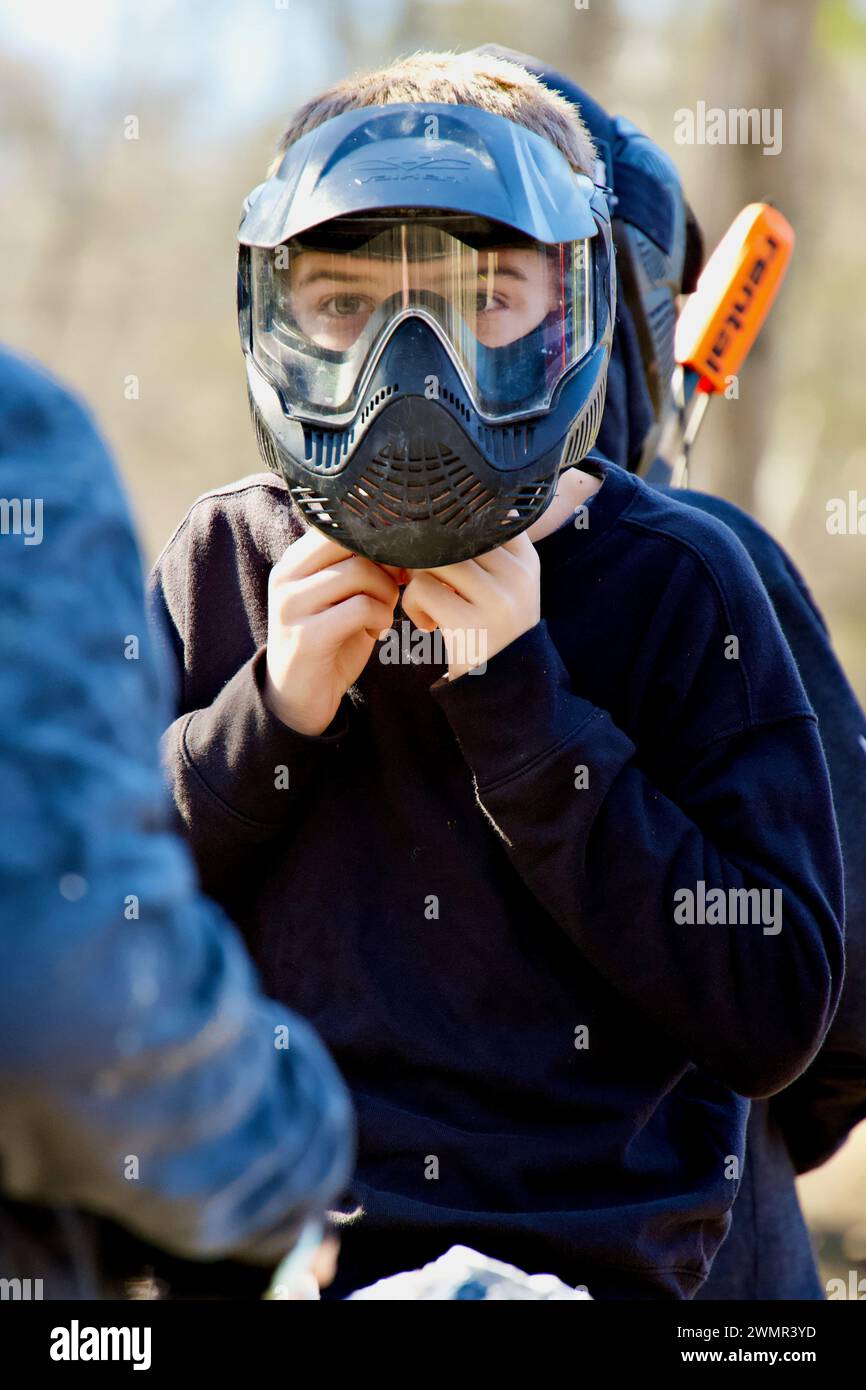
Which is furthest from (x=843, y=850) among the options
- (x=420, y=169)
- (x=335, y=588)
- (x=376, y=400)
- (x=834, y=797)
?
(x=420, y=169)

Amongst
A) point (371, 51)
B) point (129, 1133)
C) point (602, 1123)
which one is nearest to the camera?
point (129, 1133)

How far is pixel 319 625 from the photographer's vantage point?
1938 mm

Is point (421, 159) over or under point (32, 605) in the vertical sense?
over

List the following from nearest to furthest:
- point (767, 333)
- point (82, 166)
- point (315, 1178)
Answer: point (315, 1178)
point (767, 333)
point (82, 166)

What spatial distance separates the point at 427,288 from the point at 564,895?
2.40ft

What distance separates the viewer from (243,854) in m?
2.06

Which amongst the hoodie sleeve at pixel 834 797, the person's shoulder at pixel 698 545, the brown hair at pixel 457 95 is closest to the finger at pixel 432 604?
the person's shoulder at pixel 698 545

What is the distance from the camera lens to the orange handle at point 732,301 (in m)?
3.04

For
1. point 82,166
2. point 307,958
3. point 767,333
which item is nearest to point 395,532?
point 307,958

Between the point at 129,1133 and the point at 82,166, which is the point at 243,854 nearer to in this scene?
the point at 129,1133

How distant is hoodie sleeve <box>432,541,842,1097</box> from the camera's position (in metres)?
1.90

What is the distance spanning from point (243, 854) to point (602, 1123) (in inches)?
22.0

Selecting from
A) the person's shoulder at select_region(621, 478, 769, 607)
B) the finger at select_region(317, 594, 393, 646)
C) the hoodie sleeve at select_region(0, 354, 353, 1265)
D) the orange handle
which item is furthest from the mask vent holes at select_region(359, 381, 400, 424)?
the orange handle

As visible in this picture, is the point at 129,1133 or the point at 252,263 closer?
the point at 129,1133
